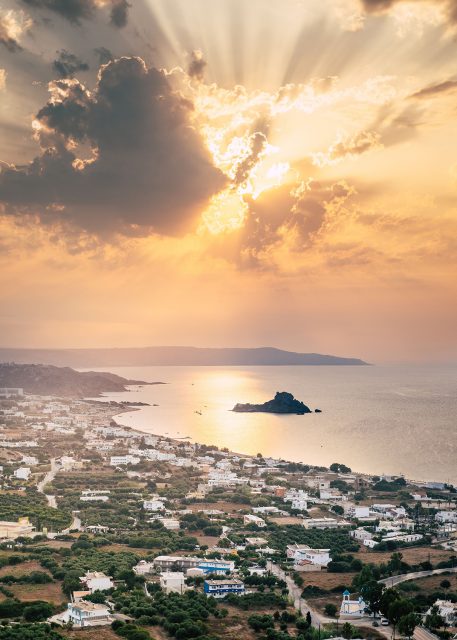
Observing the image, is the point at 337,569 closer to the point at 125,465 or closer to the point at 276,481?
the point at 276,481

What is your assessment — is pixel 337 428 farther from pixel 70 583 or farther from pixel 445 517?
pixel 70 583

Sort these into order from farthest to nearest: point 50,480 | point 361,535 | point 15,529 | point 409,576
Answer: point 50,480
point 361,535
point 15,529
point 409,576

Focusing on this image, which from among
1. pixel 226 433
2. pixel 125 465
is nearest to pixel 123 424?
pixel 226 433

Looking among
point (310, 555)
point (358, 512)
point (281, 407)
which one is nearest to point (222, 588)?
point (310, 555)

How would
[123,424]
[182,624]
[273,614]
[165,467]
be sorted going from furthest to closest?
1. [123,424]
2. [165,467]
3. [273,614]
4. [182,624]

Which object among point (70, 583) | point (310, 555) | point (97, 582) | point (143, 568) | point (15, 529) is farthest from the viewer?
point (15, 529)

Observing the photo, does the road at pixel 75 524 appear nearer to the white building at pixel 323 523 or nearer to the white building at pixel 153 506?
the white building at pixel 153 506
